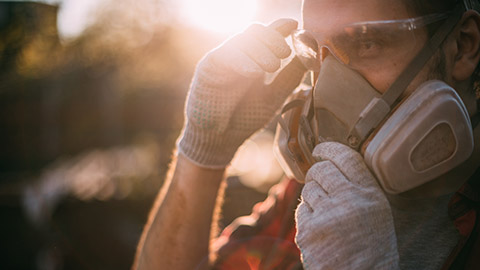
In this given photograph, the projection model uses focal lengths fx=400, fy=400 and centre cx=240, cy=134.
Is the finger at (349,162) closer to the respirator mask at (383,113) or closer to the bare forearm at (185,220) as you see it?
the respirator mask at (383,113)

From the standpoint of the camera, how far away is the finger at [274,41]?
1.74 metres

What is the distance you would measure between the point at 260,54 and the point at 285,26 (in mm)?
186

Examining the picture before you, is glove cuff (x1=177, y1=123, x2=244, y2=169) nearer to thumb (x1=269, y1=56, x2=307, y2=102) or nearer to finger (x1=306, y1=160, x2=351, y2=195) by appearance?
thumb (x1=269, y1=56, x2=307, y2=102)

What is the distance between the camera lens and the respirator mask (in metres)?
1.30

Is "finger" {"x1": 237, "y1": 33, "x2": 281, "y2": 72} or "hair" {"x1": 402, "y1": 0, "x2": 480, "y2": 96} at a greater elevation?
"hair" {"x1": 402, "y1": 0, "x2": 480, "y2": 96}

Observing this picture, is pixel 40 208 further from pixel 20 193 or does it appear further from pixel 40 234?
pixel 20 193

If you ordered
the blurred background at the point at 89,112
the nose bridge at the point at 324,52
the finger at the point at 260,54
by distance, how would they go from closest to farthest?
the nose bridge at the point at 324,52, the finger at the point at 260,54, the blurred background at the point at 89,112

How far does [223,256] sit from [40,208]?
461cm

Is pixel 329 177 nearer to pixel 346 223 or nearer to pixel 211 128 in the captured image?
pixel 346 223

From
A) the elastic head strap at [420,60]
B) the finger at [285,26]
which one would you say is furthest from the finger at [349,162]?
the finger at [285,26]

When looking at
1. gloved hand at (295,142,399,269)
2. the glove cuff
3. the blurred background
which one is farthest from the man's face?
the blurred background

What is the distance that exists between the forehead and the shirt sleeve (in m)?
0.95

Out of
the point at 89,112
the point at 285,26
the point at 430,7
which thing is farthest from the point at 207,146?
the point at 89,112

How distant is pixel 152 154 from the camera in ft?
25.3
